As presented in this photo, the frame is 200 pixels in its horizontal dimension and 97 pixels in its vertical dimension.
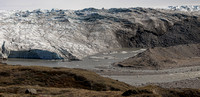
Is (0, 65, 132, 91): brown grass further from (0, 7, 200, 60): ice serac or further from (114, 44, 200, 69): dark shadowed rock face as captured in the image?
(0, 7, 200, 60): ice serac

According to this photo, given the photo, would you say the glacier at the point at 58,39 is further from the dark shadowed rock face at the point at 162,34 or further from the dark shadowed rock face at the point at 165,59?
the dark shadowed rock face at the point at 165,59

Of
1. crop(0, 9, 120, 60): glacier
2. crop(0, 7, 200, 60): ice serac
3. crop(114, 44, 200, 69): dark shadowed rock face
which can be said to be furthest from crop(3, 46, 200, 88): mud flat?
crop(0, 7, 200, 60): ice serac

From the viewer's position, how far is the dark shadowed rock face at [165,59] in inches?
2388

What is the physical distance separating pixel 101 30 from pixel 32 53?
3633 cm

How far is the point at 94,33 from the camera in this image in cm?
10356

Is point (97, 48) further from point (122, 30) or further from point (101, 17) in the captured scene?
point (101, 17)

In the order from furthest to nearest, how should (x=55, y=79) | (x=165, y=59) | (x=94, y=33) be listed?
(x=94, y=33) → (x=165, y=59) → (x=55, y=79)

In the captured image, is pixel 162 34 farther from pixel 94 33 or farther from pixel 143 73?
pixel 143 73

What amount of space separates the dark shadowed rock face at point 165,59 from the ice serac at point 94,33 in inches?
807

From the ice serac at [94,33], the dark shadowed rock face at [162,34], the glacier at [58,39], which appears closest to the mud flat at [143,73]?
the glacier at [58,39]

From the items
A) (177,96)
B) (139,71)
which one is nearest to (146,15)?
(139,71)

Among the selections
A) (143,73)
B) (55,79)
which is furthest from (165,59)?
(55,79)

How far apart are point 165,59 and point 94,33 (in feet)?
148

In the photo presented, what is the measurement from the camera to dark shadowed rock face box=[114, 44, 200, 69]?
60.7 metres
